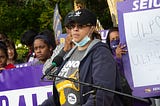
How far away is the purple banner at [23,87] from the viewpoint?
6.68 meters

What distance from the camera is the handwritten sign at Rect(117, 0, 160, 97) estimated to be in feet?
19.0

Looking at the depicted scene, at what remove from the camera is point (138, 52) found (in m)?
5.86

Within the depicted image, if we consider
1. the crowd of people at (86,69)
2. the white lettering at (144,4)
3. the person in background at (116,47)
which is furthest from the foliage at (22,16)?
the crowd of people at (86,69)

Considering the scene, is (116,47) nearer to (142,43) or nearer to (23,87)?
(142,43)

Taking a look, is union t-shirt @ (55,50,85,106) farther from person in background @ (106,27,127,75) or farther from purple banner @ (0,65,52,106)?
purple banner @ (0,65,52,106)

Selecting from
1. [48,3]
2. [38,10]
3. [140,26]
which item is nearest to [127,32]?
[140,26]

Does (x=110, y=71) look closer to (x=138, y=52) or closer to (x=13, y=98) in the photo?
(x=138, y=52)

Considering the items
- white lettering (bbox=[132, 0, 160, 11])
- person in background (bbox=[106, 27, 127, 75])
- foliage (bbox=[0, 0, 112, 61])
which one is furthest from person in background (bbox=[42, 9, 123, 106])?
foliage (bbox=[0, 0, 112, 61])

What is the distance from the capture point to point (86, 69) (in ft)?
16.1

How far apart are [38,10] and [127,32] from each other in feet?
44.9

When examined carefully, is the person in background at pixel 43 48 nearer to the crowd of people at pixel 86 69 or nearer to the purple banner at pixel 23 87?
the purple banner at pixel 23 87

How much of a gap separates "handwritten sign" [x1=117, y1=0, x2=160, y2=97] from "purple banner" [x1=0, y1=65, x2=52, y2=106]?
3.95ft

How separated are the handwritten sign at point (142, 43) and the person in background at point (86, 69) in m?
0.77

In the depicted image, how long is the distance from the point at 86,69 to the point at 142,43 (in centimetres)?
116
